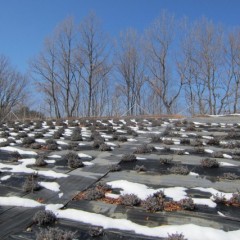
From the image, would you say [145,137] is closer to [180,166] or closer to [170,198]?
[180,166]

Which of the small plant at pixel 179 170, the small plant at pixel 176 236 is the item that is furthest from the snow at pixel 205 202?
the small plant at pixel 179 170

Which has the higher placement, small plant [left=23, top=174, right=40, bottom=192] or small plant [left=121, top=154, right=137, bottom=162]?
small plant [left=121, top=154, right=137, bottom=162]

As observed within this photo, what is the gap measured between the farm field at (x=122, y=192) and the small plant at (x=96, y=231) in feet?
0.04

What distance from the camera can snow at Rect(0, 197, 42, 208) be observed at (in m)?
4.44

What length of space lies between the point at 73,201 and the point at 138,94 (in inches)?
1387

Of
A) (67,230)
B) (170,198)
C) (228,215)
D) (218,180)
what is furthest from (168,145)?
(67,230)

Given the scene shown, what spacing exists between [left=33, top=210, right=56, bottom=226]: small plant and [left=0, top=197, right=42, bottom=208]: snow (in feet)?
1.66

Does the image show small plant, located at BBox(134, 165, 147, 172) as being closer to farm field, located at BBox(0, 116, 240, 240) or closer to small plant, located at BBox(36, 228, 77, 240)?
farm field, located at BBox(0, 116, 240, 240)

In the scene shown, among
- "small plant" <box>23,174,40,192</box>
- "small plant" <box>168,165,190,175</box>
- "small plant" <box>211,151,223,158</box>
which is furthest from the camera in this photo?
"small plant" <box>211,151,223,158</box>

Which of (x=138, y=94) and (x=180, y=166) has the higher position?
(x=138, y=94)

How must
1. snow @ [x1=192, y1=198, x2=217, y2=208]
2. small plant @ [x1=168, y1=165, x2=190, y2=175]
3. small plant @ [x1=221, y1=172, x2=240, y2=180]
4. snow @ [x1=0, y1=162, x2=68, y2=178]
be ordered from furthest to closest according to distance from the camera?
snow @ [x1=0, y1=162, x2=68, y2=178], small plant @ [x1=168, y1=165, x2=190, y2=175], small plant @ [x1=221, y1=172, x2=240, y2=180], snow @ [x1=192, y1=198, x2=217, y2=208]

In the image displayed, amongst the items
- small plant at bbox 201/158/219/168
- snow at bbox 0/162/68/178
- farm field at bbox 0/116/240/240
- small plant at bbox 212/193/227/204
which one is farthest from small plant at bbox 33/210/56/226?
small plant at bbox 201/158/219/168

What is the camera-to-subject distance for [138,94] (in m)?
39.4

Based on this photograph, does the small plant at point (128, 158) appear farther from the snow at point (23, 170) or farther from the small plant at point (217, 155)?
the small plant at point (217, 155)
